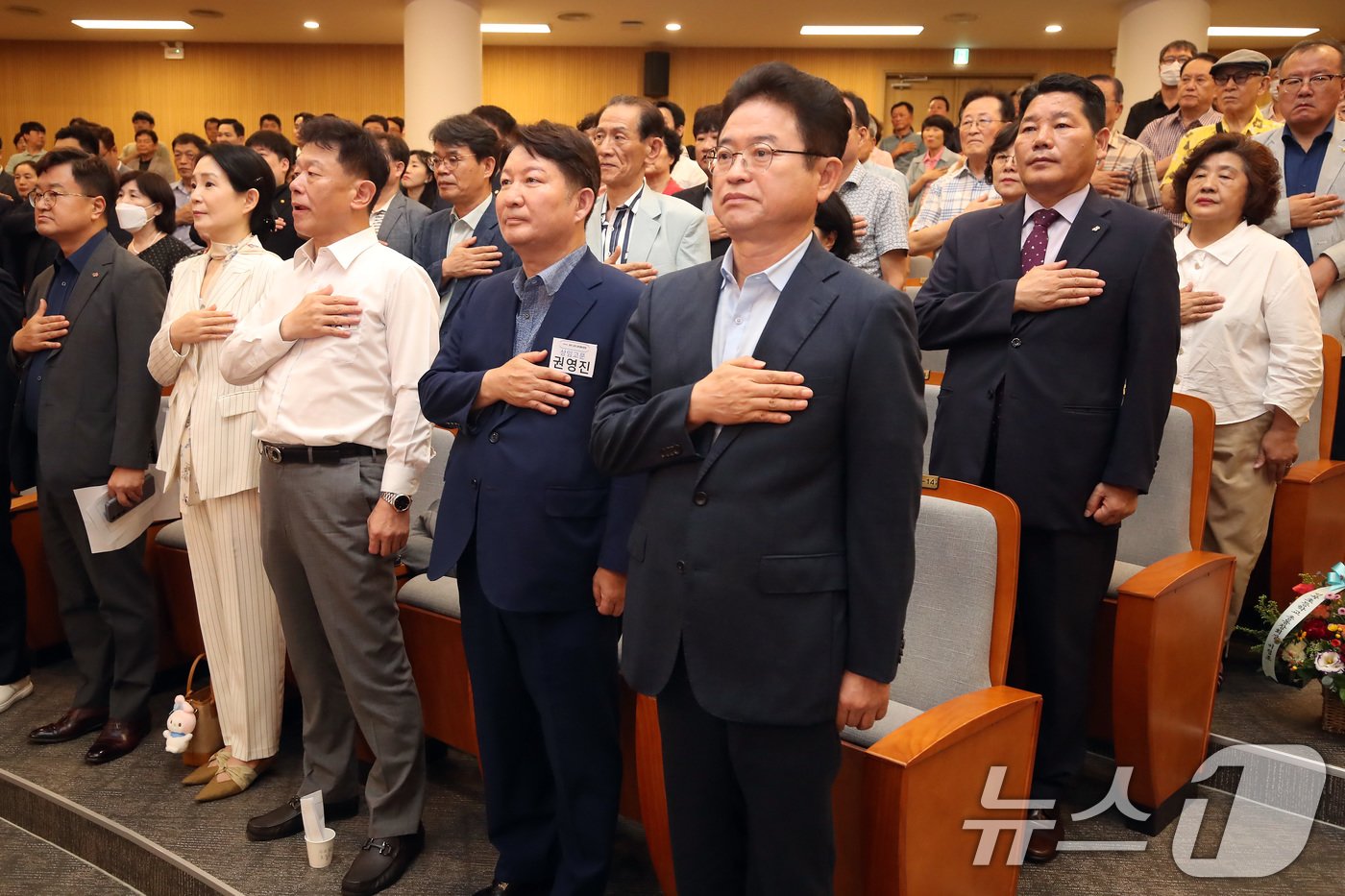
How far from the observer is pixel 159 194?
3432 mm

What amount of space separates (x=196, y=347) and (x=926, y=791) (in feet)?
6.24

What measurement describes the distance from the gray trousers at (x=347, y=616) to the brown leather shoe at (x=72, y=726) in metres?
0.97

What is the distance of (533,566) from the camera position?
1.82 metres

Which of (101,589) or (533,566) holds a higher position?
(533,566)

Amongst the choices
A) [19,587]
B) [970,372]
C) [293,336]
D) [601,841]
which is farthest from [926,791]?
[19,587]

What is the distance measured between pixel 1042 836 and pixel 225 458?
197 cm

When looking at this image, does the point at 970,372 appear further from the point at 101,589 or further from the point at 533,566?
the point at 101,589

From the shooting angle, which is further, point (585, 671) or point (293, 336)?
point (293, 336)

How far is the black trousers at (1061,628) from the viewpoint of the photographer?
217 centimetres

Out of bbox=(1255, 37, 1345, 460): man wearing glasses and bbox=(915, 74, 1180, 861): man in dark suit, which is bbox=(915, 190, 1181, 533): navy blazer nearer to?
bbox=(915, 74, 1180, 861): man in dark suit

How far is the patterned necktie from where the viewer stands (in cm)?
223

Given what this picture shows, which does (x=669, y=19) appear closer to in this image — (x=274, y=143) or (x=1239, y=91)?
(x=274, y=143)

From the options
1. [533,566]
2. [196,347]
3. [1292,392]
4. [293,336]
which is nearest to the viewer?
[533,566]

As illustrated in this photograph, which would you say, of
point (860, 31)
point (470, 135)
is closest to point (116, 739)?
point (470, 135)
